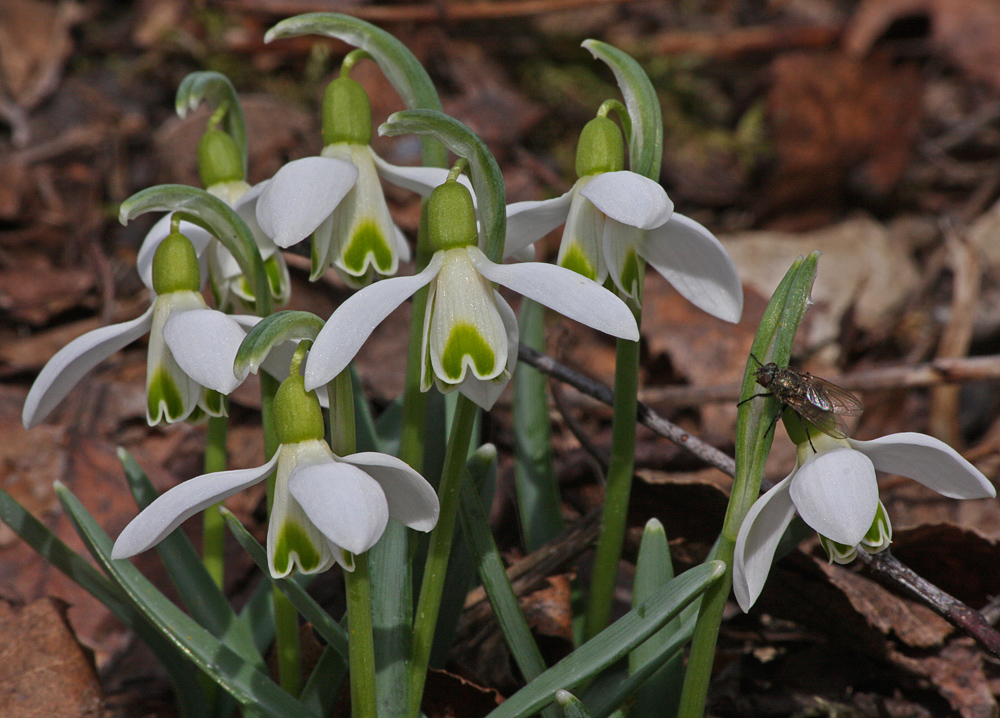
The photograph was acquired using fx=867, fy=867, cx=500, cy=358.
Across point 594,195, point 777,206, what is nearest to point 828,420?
point 594,195

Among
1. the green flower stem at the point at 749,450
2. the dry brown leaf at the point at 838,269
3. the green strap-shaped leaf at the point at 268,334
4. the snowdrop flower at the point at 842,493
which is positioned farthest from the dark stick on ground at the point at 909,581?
the dry brown leaf at the point at 838,269

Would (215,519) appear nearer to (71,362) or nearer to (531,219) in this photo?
(71,362)

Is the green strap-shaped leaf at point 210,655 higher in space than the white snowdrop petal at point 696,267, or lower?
lower

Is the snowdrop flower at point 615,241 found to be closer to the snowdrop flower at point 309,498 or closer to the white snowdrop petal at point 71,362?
the snowdrop flower at point 309,498

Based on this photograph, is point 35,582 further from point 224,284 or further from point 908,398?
point 908,398

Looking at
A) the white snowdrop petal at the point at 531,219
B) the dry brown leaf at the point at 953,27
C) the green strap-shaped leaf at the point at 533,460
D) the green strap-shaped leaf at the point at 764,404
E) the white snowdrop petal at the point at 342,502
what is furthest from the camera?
the dry brown leaf at the point at 953,27

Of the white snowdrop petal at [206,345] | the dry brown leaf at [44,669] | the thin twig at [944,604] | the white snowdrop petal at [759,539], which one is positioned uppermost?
the white snowdrop petal at [206,345]

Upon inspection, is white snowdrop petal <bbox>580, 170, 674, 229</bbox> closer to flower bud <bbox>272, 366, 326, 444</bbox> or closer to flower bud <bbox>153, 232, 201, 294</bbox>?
flower bud <bbox>272, 366, 326, 444</bbox>

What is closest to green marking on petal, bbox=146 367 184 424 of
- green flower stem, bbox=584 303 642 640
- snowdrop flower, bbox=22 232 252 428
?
snowdrop flower, bbox=22 232 252 428
